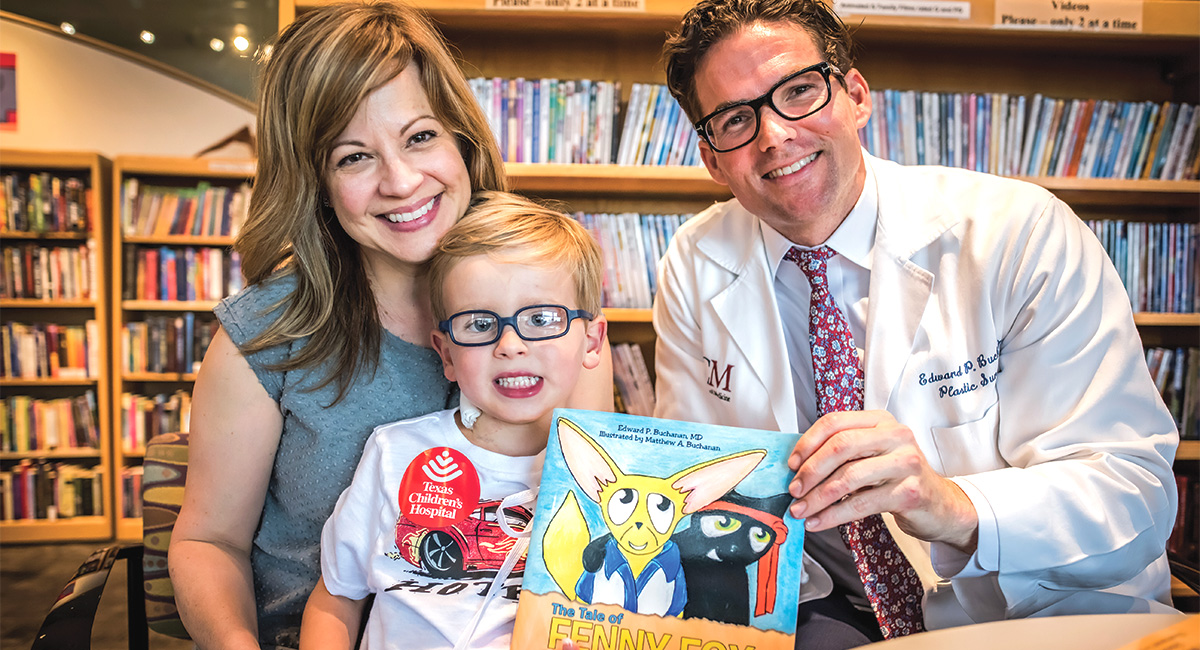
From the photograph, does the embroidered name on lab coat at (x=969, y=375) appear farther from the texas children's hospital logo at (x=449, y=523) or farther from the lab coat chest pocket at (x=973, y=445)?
the texas children's hospital logo at (x=449, y=523)

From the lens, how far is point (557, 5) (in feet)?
8.49

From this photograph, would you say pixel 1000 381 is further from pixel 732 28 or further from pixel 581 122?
pixel 581 122

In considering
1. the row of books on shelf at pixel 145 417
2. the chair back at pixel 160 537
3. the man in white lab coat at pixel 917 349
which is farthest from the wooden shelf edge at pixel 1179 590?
the row of books on shelf at pixel 145 417

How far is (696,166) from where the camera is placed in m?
2.75

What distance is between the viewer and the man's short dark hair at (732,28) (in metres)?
1.52

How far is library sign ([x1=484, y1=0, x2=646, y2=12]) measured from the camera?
258cm

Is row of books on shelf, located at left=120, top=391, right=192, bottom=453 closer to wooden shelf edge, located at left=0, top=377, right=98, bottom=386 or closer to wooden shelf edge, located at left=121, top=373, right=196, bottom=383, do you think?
wooden shelf edge, located at left=121, top=373, right=196, bottom=383

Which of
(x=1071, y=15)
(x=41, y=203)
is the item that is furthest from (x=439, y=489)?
(x=41, y=203)

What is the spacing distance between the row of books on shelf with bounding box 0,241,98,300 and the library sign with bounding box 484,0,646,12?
3.49m

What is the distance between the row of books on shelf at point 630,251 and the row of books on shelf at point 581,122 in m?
0.24

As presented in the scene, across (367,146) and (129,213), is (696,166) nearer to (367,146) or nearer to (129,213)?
(367,146)

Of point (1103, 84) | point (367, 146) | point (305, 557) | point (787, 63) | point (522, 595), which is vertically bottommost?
point (305, 557)

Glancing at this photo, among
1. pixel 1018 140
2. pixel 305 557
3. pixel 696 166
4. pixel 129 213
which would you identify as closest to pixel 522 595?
pixel 305 557

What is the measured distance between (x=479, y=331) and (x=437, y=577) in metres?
0.41
